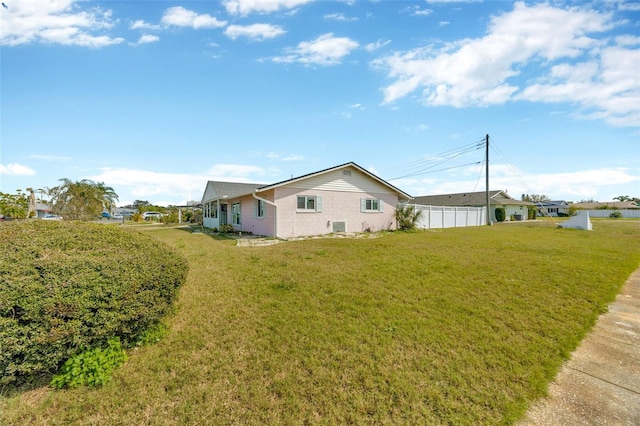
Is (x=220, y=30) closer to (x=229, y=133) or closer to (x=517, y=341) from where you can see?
(x=229, y=133)

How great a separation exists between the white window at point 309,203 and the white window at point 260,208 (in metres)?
2.24

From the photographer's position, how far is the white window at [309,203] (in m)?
A: 14.7

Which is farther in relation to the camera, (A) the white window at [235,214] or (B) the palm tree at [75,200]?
(A) the white window at [235,214]

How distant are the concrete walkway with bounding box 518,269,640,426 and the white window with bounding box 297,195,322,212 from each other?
12.1m

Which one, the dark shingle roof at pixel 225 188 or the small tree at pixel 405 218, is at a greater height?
the dark shingle roof at pixel 225 188

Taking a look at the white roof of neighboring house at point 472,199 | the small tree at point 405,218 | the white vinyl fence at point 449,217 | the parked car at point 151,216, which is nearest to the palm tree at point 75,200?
the small tree at point 405,218

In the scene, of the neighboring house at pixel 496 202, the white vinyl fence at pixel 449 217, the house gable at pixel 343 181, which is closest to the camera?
the house gable at pixel 343 181

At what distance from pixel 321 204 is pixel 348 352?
12.2 metres

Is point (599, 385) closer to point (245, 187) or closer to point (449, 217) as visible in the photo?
point (449, 217)

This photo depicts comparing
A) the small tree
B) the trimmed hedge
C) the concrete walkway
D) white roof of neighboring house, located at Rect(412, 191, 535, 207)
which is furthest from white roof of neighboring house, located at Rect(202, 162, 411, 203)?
white roof of neighboring house, located at Rect(412, 191, 535, 207)

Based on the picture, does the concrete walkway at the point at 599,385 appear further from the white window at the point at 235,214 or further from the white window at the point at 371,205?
the white window at the point at 235,214

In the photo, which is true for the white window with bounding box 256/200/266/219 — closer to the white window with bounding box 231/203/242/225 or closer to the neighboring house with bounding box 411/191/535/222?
the white window with bounding box 231/203/242/225

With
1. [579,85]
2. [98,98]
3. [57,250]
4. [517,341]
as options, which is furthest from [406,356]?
[579,85]

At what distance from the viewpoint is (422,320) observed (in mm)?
4086
